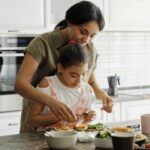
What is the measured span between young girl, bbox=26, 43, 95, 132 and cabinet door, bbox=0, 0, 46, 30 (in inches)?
56.3

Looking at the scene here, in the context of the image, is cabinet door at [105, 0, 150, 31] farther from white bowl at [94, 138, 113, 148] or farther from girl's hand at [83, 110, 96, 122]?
white bowl at [94, 138, 113, 148]

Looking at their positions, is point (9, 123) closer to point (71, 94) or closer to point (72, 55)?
point (71, 94)

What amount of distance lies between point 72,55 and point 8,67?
1529 mm

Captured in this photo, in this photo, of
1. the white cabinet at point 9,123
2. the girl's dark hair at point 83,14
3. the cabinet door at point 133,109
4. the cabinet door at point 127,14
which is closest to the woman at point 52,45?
the girl's dark hair at point 83,14

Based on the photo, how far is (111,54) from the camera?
4270 mm

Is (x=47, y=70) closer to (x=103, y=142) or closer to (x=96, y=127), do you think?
(x=96, y=127)

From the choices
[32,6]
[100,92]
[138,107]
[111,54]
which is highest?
[32,6]

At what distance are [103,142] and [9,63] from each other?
1952 millimetres

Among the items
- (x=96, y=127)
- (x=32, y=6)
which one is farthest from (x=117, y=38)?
(x=96, y=127)

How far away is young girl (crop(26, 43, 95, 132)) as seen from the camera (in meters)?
1.79

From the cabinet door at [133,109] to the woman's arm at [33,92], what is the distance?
6.25 feet

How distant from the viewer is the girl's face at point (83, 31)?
6.12 feet

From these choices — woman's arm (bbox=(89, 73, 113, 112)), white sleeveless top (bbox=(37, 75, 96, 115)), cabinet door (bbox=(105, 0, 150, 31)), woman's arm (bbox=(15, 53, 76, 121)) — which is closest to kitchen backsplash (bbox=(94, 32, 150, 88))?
cabinet door (bbox=(105, 0, 150, 31))

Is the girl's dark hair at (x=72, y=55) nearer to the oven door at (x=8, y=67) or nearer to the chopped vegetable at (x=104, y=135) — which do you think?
the chopped vegetable at (x=104, y=135)
